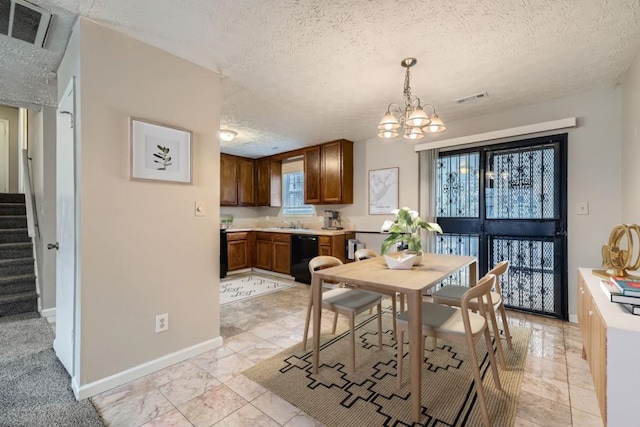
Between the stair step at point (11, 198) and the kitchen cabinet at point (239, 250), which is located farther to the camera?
the kitchen cabinet at point (239, 250)

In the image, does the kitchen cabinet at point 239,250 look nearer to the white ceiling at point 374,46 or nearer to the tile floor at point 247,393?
the tile floor at point 247,393

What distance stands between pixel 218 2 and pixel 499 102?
290cm

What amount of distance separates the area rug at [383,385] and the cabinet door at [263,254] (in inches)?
120

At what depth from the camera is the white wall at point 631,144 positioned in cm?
216

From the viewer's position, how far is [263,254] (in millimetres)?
5539

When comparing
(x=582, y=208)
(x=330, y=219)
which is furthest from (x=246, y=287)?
(x=582, y=208)

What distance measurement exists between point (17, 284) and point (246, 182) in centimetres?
363

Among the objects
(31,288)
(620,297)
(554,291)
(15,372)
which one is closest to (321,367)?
(620,297)

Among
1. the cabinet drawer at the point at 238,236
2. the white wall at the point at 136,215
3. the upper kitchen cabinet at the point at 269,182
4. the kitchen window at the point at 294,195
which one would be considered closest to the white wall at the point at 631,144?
the white wall at the point at 136,215

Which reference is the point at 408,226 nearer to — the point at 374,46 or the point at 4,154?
the point at 374,46

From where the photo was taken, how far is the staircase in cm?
329

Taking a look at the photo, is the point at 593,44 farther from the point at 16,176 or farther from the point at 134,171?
the point at 16,176

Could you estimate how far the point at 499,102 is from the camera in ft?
10.1

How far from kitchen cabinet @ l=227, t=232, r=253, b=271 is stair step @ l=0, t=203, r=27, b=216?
3098mm
